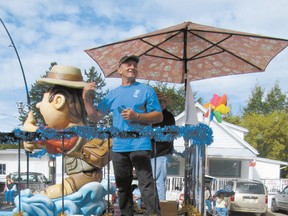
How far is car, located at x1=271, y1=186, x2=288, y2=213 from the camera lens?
19250mm

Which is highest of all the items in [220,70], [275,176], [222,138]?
[220,70]

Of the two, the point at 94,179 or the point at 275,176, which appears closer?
the point at 94,179

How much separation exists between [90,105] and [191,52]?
2787 mm

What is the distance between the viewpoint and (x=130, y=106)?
12.9 feet

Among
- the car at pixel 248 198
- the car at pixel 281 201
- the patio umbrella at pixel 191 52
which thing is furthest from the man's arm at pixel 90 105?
the car at pixel 281 201

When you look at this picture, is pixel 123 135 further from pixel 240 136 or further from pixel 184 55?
pixel 240 136

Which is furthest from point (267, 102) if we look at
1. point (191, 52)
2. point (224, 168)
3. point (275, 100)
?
point (191, 52)

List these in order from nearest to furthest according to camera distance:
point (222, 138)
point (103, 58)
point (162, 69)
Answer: point (103, 58) → point (162, 69) → point (222, 138)

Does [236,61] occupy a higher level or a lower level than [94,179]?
higher

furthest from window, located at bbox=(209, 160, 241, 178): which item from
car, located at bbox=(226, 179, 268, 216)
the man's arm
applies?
the man's arm

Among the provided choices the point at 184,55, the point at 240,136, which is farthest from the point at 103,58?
the point at 240,136

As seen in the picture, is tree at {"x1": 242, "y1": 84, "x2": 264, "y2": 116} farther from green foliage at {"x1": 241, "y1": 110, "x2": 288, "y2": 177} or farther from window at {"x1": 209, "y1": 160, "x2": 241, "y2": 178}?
window at {"x1": 209, "y1": 160, "x2": 241, "y2": 178}

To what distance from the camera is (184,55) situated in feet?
20.5

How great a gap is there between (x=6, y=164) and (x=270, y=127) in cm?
2414
